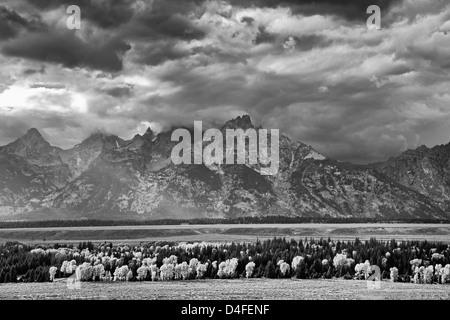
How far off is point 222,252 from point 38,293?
296ft

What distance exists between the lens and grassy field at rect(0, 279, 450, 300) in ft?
354

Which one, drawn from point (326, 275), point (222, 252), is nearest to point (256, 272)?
point (326, 275)

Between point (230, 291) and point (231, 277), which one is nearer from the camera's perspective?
point (230, 291)

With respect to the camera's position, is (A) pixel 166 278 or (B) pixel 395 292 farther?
(A) pixel 166 278

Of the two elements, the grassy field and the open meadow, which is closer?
the grassy field

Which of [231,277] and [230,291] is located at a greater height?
[230,291]

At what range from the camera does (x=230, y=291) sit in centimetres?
11694

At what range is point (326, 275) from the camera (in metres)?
159

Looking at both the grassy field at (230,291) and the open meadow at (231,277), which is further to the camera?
the open meadow at (231,277)

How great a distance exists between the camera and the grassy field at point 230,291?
108000 mm
